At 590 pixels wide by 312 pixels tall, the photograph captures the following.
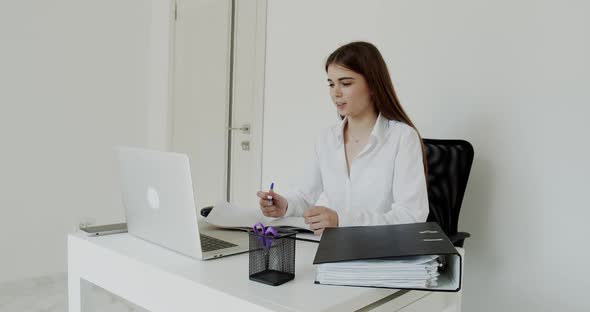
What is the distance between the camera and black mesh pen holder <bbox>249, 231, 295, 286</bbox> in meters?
0.91

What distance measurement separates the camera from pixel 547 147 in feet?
5.63

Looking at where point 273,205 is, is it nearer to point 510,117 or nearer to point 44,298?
point 510,117

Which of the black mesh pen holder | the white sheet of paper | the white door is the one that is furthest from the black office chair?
the white door

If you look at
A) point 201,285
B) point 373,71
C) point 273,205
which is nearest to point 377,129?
point 373,71

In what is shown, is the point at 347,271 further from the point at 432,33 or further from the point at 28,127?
the point at 28,127

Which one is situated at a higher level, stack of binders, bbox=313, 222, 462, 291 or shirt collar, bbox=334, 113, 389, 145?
shirt collar, bbox=334, 113, 389, 145

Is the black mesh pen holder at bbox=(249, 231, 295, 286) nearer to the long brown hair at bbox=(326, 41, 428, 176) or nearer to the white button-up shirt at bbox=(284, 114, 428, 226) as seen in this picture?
the white button-up shirt at bbox=(284, 114, 428, 226)

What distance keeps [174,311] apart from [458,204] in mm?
1157

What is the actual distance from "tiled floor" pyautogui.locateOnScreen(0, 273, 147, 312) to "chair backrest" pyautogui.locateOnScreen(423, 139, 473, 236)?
1589 millimetres

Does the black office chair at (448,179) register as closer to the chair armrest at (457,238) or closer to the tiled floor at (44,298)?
the chair armrest at (457,238)

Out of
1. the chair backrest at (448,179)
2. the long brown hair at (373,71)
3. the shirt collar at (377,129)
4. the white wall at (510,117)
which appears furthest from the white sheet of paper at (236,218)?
the white wall at (510,117)

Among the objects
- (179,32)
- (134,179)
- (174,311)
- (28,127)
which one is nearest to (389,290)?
(174,311)

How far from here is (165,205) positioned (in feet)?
3.43

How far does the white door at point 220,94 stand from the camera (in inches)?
114
